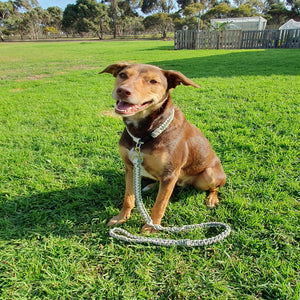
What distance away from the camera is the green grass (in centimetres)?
180

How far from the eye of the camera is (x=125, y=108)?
1897mm

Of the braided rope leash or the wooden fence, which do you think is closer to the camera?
the braided rope leash

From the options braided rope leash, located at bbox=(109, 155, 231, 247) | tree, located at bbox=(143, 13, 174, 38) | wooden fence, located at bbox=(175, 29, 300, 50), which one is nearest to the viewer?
braided rope leash, located at bbox=(109, 155, 231, 247)

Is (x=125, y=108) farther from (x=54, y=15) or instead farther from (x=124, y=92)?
(x=54, y=15)

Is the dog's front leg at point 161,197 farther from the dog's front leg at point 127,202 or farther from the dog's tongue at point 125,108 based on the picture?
the dog's tongue at point 125,108

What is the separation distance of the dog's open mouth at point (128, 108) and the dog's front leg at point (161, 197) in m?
0.73

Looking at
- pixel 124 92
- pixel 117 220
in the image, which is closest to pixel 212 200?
pixel 117 220

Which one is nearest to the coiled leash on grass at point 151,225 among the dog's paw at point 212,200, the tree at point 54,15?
the dog's paw at point 212,200

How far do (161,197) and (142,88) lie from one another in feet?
3.46

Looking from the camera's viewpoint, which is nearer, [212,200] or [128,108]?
[128,108]

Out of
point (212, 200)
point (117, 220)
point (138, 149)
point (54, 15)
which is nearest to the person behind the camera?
point (138, 149)

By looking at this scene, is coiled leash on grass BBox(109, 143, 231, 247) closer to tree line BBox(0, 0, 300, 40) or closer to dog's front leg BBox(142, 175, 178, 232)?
dog's front leg BBox(142, 175, 178, 232)

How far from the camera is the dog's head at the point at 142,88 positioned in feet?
6.14

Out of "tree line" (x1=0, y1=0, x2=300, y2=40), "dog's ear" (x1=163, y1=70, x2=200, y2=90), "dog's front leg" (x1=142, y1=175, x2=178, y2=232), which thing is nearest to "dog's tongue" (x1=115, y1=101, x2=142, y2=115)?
"dog's ear" (x1=163, y1=70, x2=200, y2=90)
